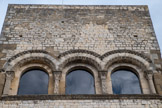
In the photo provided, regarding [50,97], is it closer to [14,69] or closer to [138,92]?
[14,69]

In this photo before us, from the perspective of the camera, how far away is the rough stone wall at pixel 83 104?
9.57 metres

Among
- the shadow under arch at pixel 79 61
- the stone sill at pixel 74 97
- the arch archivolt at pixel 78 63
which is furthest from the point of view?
the shadow under arch at pixel 79 61

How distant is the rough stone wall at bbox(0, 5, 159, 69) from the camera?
12039 mm

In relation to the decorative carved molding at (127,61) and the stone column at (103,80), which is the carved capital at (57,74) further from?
the decorative carved molding at (127,61)

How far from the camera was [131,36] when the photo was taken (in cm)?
1264

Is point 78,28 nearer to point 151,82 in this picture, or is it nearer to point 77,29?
point 77,29

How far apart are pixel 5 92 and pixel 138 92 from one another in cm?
511

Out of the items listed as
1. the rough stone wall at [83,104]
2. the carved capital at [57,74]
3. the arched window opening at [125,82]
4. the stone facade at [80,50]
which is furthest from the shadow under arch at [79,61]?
the rough stone wall at [83,104]

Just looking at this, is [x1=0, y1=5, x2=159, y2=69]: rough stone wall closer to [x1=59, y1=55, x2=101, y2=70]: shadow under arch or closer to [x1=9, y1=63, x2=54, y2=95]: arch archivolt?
[x1=59, y1=55, x2=101, y2=70]: shadow under arch

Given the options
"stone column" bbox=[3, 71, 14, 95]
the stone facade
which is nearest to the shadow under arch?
the stone facade

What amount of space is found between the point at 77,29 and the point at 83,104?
4459mm

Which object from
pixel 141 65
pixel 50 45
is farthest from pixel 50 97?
pixel 141 65

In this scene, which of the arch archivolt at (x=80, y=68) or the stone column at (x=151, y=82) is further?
the arch archivolt at (x=80, y=68)

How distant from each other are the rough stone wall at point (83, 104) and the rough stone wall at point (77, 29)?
2588 mm
